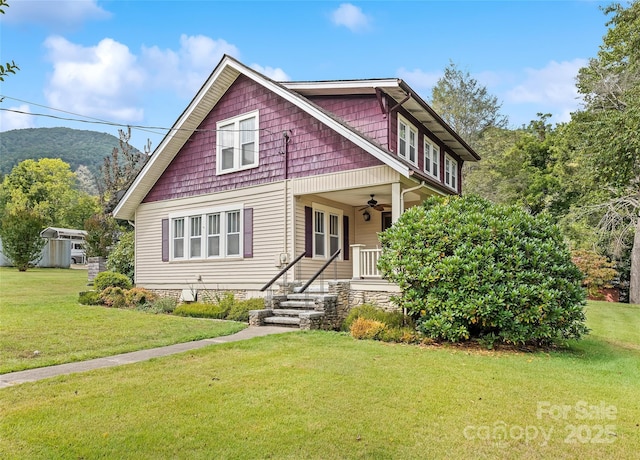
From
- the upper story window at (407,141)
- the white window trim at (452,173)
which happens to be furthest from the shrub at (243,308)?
the white window trim at (452,173)

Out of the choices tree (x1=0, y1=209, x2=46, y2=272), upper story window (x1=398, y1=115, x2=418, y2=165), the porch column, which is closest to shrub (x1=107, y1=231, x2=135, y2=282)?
tree (x1=0, y1=209, x2=46, y2=272)

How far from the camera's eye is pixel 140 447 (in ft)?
12.0

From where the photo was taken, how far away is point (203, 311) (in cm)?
1229

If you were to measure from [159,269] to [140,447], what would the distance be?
12.5 m

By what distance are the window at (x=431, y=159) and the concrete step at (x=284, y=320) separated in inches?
284

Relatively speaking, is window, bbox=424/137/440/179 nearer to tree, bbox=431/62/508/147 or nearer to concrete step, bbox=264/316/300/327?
concrete step, bbox=264/316/300/327

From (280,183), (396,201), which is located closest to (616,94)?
(396,201)

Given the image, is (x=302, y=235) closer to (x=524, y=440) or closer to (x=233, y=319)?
(x=233, y=319)

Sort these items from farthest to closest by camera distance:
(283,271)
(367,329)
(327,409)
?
(283,271) < (367,329) < (327,409)

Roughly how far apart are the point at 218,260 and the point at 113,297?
352cm

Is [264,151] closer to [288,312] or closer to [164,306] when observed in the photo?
[288,312]

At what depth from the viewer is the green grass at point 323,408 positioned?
12.2 ft

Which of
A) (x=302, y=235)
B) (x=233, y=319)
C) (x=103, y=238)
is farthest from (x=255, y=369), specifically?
(x=103, y=238)

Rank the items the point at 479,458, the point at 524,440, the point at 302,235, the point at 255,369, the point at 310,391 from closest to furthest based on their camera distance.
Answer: the point at 479,458 → the point at 524,440 → the point at 310,391 → the point at 255,369 → the point at 302,235
